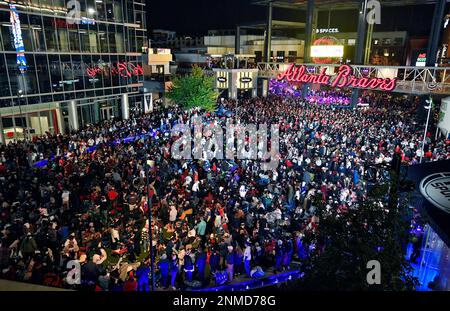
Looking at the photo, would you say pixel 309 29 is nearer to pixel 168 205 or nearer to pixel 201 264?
pixel 168 205

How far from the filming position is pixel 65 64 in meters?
26.8

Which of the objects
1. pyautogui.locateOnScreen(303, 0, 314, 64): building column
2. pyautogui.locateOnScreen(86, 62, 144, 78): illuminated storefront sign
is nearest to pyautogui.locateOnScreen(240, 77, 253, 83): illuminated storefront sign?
pyautogui.locateOnScreen(303, 0, 314, 64): building column

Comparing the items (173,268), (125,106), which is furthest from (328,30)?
(173,268)

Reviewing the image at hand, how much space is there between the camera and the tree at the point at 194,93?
35156 millimetres

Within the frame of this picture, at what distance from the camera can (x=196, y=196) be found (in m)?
12.7

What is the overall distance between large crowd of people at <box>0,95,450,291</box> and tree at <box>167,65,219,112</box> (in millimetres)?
15476

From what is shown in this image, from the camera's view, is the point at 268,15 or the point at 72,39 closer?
the point at 72,39

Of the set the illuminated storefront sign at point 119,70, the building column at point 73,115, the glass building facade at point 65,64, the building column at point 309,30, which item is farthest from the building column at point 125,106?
the building column at point 309,30

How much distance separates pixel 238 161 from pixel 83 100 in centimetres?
1898

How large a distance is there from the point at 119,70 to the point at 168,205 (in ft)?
78.1

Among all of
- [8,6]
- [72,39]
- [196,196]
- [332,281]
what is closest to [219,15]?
[72,39]

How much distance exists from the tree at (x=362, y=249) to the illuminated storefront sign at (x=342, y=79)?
76.7ft
